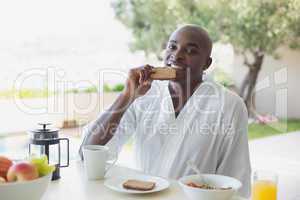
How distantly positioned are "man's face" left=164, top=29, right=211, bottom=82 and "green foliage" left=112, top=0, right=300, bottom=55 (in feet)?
15.6

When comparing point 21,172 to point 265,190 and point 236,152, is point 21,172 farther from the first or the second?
point 236,152

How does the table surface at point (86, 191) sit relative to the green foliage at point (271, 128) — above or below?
above

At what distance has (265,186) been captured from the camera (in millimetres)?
1212

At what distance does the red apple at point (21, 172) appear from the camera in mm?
1033

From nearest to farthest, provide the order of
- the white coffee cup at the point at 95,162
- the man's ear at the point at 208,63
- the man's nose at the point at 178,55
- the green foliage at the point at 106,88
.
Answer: the white coffee cup at the point at 95,162, the man's nose at the point at 178,55, the man's ear at the point at 208,63, the green foliage at the point at 106,88

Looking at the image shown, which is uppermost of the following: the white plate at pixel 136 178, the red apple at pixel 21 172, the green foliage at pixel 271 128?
the red apple at pixel 21 172

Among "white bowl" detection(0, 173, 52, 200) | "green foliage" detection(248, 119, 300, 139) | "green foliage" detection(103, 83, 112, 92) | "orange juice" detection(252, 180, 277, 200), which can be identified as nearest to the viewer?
"white bowl" detection(0, 173, 52, 200)

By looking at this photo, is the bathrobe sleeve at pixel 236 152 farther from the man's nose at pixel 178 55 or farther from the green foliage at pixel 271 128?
the green foliage at pixel 271 128

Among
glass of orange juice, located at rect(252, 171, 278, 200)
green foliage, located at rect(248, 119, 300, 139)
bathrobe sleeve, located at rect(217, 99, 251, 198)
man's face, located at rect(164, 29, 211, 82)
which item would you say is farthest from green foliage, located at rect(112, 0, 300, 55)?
glass of orange juice, located at rect(252, 171, 278, 200)

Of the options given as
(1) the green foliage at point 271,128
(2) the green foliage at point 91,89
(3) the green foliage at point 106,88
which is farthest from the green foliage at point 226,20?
(1) the green foliage at point 271,128

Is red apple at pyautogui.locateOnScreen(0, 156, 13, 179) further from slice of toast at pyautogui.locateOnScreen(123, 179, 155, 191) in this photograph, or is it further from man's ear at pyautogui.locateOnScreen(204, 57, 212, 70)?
man's ear at pyautogui.locateOnScreen(204, 57, 212, 70)

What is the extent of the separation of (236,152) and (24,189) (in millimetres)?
917

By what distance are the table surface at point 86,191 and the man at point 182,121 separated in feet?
0.93

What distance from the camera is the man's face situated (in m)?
1.74
